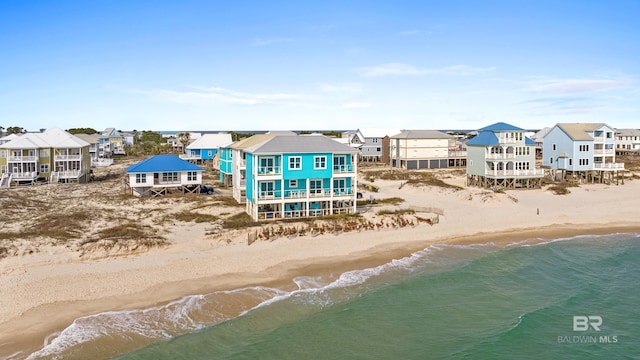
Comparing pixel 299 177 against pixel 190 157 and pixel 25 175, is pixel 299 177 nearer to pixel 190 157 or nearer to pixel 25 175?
pixel 25 175

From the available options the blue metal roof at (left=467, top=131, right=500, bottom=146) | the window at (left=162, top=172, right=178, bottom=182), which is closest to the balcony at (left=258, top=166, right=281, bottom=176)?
the window at (left=162, top=172, right=178, bottom=182)

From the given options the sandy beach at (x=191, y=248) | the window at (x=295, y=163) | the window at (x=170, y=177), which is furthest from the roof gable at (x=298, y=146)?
the window at (x=170, y=177)

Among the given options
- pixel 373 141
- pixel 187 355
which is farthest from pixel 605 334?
pixel 373 141

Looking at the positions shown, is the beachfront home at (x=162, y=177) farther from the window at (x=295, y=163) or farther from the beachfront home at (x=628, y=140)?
the beachfront home at (x=628, y=140)

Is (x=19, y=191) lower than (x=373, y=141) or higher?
lower

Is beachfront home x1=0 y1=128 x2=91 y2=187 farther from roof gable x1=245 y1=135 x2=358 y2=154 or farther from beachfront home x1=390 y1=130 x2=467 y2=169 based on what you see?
beachfront home x1=390 y1=130 x2=467 y2=169

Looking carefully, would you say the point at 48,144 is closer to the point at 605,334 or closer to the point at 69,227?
the point at 69,227
